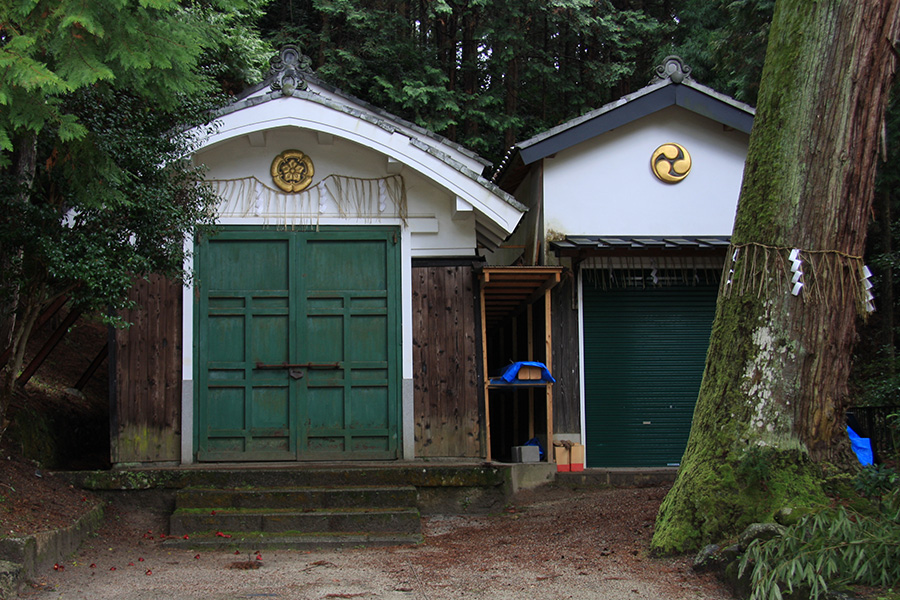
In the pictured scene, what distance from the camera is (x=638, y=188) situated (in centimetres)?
1107

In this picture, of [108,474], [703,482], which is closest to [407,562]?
[703,482]

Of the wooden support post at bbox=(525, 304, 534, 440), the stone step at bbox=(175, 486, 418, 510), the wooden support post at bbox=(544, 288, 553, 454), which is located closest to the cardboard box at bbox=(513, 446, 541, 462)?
the wooden support post at bbox=(544, 288, 553, 454)

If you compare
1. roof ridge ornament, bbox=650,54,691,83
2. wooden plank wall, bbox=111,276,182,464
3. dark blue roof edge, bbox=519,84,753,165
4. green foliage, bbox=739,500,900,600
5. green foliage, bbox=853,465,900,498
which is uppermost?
roof ridge ornament, bbox=650,54,691,83

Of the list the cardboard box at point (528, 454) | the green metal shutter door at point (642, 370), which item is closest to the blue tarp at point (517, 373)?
the cardboard box at point (528, 454)

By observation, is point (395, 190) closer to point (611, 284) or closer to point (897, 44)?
point (611, 284)

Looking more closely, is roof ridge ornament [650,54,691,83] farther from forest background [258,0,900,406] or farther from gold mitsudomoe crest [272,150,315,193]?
gold mitsudomoe crest [272,150,315,193]

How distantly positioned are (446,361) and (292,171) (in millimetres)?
2981

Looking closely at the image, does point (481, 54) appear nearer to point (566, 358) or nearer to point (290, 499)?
point (566, 358)

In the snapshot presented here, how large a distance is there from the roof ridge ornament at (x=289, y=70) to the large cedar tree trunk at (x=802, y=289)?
17.5 ft

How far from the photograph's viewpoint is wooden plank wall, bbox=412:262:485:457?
932 centimetres

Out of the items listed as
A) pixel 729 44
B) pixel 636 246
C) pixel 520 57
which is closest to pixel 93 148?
pixel 636 246

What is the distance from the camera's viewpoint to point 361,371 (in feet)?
30.7

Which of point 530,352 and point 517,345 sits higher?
point 517,345

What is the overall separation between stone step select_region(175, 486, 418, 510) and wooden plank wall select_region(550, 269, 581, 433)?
325 cm
